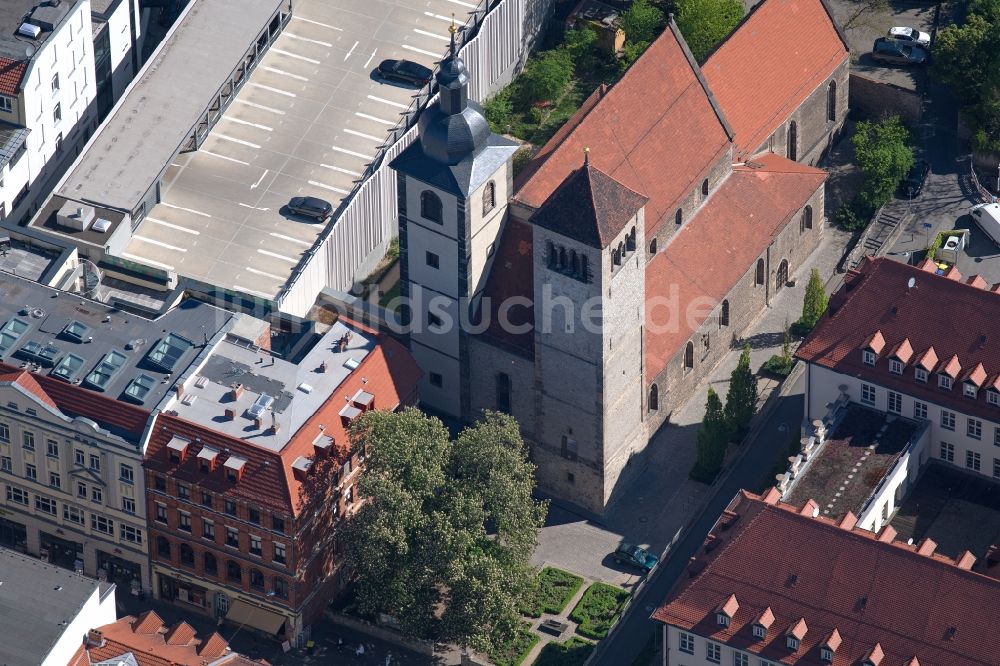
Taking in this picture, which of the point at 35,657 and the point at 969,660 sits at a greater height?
the point at 35,657

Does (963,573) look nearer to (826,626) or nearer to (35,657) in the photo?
(826,626)

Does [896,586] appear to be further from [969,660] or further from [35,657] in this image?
[35,657]

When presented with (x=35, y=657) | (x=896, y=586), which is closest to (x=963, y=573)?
(x=896, y=586)

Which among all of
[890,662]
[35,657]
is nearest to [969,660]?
[890,662]

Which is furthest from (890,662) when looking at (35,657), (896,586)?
(35,657)

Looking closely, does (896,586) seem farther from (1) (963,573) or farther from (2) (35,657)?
(2) (35,657)
